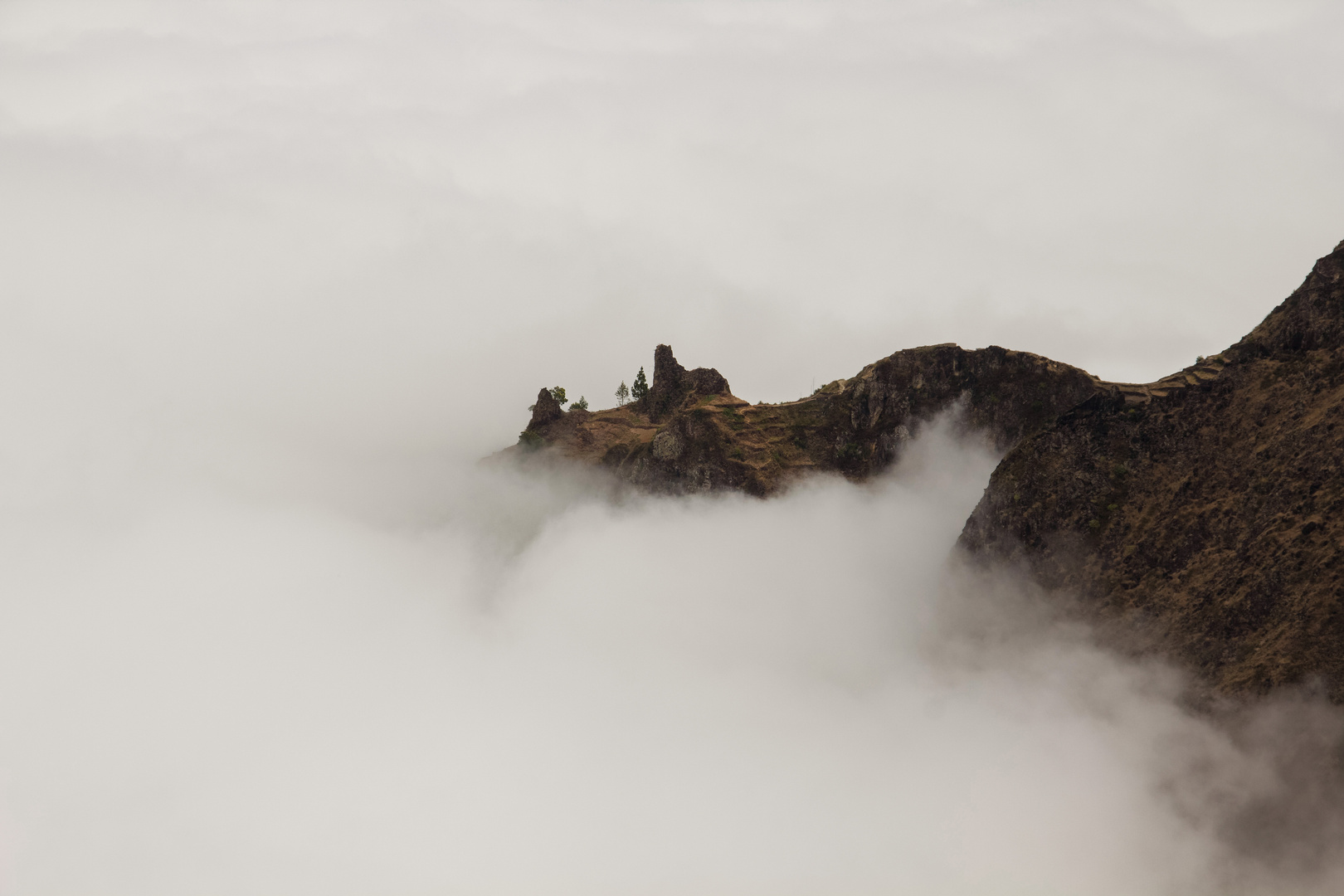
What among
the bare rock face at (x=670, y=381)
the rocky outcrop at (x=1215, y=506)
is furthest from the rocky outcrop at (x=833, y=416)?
the rocky outcrop at (x=1215, y=506)

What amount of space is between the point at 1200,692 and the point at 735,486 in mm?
100028

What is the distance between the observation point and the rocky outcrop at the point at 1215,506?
79.2 metres

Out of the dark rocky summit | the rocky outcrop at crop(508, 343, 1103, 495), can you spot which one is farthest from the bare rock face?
the dark rocky summit

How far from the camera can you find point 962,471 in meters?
161

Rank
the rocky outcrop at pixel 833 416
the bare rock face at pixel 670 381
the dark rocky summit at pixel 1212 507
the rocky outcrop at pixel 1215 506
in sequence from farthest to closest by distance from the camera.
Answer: the bare rock face at pixel 670 381 → the rocky outcrop at pixel 833 416 → the dark rocky summit at pixel 1212 507 → the rocky outcrop at pixel 1215 506

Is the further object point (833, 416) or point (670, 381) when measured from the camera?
point (670, 381)

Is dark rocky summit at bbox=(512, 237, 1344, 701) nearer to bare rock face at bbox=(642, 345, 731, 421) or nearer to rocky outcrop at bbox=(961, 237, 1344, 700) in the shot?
rocky outcrop at bbox=(961, 237, 1344, 700)

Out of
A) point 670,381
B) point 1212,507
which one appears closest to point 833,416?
point 670,381

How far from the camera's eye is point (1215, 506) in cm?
9212

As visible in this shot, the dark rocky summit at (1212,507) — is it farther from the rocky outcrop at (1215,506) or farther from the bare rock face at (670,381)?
the bare rock face at (670,381)

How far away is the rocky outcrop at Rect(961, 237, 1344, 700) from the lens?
79250 millimetres

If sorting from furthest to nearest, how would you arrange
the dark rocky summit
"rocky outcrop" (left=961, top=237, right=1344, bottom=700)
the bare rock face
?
the bare rock face < the dark rocky summit < "rocky outcrop" (left=961, top=237, right=1344, bottom=700)

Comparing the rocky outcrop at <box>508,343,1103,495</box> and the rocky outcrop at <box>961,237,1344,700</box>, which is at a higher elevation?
the rocky outcrop at <box>508,343,1103,495</box>

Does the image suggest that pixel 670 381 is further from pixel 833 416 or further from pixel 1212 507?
pixel 1212 507
